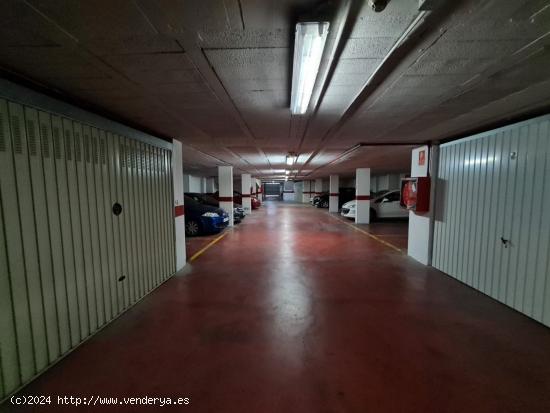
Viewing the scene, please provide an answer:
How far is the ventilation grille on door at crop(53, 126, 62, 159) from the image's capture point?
6.95 feet

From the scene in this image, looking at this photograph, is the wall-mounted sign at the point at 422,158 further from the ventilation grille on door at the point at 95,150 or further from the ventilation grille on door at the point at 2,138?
the ventilation grille on door at the point at 2,138

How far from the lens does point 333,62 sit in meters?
1.77

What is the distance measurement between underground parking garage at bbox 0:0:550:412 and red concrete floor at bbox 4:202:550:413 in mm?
18

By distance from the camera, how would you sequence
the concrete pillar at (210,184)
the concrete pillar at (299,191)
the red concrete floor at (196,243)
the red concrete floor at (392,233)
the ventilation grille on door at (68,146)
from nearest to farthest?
the ventilation grille on door at (68,146) → the red concrete floor at (196,243) → the red concrete floor at (392,233) → the concrete pillar at (210,184) → the concrete pillar at (299,191)

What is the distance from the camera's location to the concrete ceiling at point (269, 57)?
1.22 m

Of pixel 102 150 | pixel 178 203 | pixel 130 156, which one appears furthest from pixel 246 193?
pixel 102 150

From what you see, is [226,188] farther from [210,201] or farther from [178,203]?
[178,203]

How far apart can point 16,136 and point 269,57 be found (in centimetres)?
195

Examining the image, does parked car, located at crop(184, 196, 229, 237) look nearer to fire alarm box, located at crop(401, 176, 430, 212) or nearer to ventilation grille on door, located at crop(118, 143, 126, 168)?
ventilation grille on door, located at crop(118, 143, 126, 168)

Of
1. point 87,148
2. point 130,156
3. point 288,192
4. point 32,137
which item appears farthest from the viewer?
point 288,192

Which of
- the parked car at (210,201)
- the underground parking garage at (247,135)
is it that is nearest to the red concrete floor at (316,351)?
the underground parking garage at (247,135)

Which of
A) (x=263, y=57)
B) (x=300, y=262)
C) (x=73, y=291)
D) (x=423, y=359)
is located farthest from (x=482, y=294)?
(x=73, y=291)

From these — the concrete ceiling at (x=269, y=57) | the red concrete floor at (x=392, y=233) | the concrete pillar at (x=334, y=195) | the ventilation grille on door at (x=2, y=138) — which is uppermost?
the concrete ceiling at (x=269, y=57)

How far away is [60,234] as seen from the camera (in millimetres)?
2156
